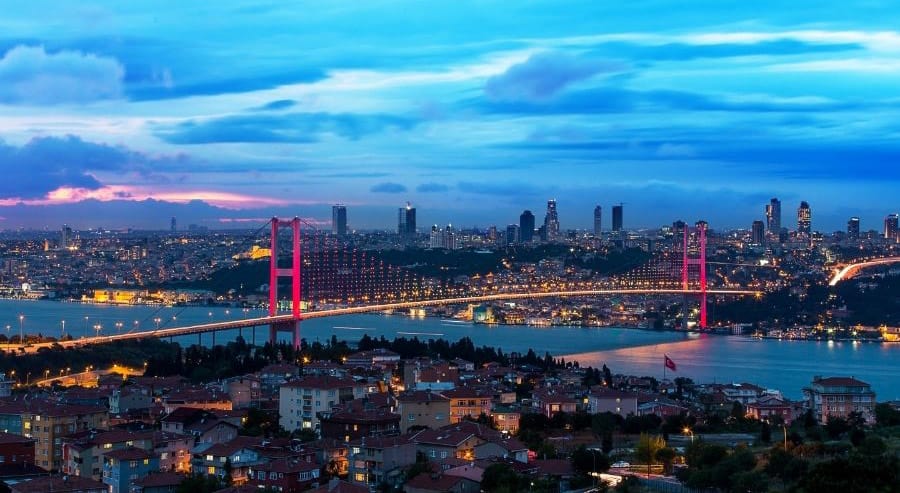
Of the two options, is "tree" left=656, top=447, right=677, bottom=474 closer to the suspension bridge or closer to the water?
the water

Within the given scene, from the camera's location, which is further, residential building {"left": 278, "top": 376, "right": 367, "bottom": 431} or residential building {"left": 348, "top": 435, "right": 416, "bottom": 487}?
residential building {"left": 278, "top": 376, "right": 367, "bottom": 431}

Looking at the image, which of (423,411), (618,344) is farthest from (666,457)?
(618,344)

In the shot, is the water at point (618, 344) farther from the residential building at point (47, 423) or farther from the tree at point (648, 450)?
the residential building at point (47, 423)

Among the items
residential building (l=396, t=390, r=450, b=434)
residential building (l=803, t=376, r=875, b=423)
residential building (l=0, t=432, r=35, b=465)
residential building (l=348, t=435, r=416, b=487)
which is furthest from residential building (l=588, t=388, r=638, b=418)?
residential building (l=0, t=432, r=35, b=465)

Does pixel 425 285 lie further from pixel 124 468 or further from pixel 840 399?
pixel 124 468

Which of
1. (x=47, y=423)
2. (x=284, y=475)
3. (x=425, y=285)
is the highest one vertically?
(x=425, y=285)

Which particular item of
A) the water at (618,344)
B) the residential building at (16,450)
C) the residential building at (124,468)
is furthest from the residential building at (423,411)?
the water at (618,344)
